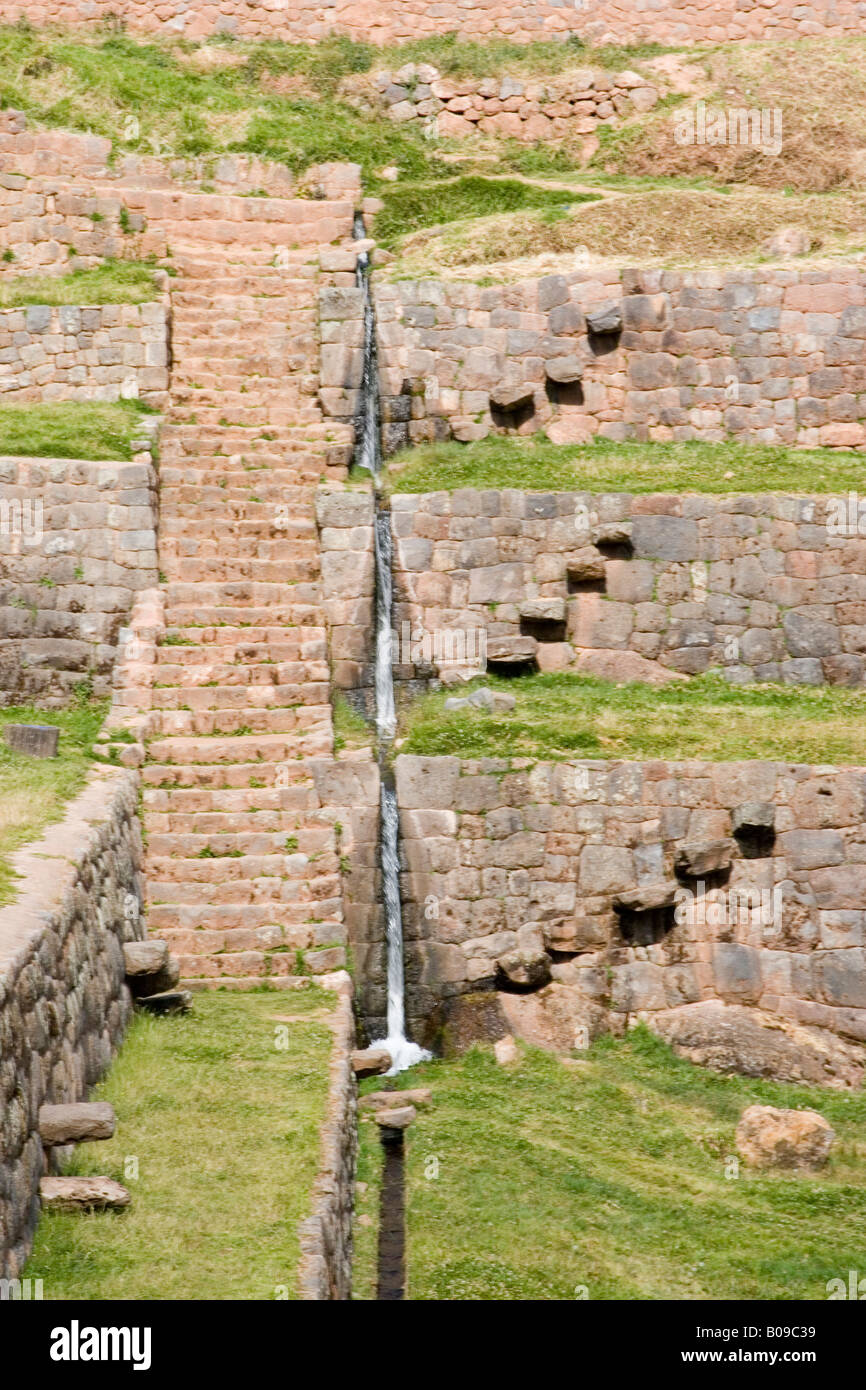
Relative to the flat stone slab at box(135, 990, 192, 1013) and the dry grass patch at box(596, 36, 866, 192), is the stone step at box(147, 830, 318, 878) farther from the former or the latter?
the dry grass patch at box(596, 36, 866, 192)

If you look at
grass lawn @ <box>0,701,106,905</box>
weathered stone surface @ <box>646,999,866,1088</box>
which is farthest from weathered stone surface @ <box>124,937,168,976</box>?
weathered stone surface @ <box>646,999,866,1088</box>

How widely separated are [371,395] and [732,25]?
14956mm

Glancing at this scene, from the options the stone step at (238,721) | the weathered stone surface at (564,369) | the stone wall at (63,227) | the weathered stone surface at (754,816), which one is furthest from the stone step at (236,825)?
the stone wall at (63,227)

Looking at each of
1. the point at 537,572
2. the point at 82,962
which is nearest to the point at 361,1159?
the point at 82,962

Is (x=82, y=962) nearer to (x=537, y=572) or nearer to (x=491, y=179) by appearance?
(x=537, y=572)

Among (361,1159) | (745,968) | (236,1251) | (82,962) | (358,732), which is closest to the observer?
(236,1251)

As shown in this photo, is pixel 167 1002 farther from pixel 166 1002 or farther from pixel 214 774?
pixel 214 774

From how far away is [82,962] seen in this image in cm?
1177

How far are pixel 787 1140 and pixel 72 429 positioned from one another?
12.6 metres

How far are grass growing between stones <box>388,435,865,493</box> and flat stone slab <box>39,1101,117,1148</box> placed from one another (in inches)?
473

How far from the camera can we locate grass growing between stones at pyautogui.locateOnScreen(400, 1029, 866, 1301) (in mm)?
11578

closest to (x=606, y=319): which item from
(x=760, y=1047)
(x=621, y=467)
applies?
(x=621, y=467)

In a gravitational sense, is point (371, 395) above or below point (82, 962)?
above

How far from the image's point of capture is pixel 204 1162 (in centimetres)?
1064
